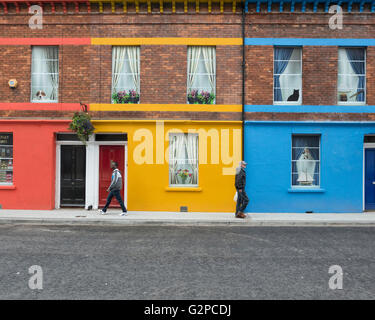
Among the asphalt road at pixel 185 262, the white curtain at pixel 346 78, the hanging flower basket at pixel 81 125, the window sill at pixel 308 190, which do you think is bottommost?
the asphalt road at pixel 185 262

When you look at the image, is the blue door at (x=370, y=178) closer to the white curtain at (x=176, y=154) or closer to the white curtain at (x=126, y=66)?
the white curtain at (x=176, y=154)

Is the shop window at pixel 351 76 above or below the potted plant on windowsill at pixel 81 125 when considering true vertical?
above

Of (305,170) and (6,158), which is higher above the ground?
(6,158)

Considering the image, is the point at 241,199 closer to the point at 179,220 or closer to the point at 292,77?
the point at 179,220

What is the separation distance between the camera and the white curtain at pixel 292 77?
1334 cm

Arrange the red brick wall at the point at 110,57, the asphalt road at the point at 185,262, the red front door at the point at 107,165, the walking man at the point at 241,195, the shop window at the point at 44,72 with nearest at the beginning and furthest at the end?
the asphalt road at the point at 185,262
the walking man at the point at 241,195
the red brick wall at the point at 110,57
the red front door at the point at 107,165
the shop window at the point at 44,72

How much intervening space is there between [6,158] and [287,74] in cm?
1145

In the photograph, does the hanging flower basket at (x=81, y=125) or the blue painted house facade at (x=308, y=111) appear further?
the blue painted house facade at (x=308, y=111)

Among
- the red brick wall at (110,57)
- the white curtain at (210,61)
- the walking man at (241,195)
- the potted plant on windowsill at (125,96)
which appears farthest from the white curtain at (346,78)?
the potted plant on windowsill at (125,96)

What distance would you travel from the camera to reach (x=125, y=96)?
526 inches

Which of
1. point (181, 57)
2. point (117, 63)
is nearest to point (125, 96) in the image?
point (117, 63)

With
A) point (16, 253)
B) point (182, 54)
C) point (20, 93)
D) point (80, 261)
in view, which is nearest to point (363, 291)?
point (80, 261)

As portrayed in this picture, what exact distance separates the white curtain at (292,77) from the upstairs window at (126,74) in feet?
18.5

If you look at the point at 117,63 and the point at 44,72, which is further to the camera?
the point at 44,72
